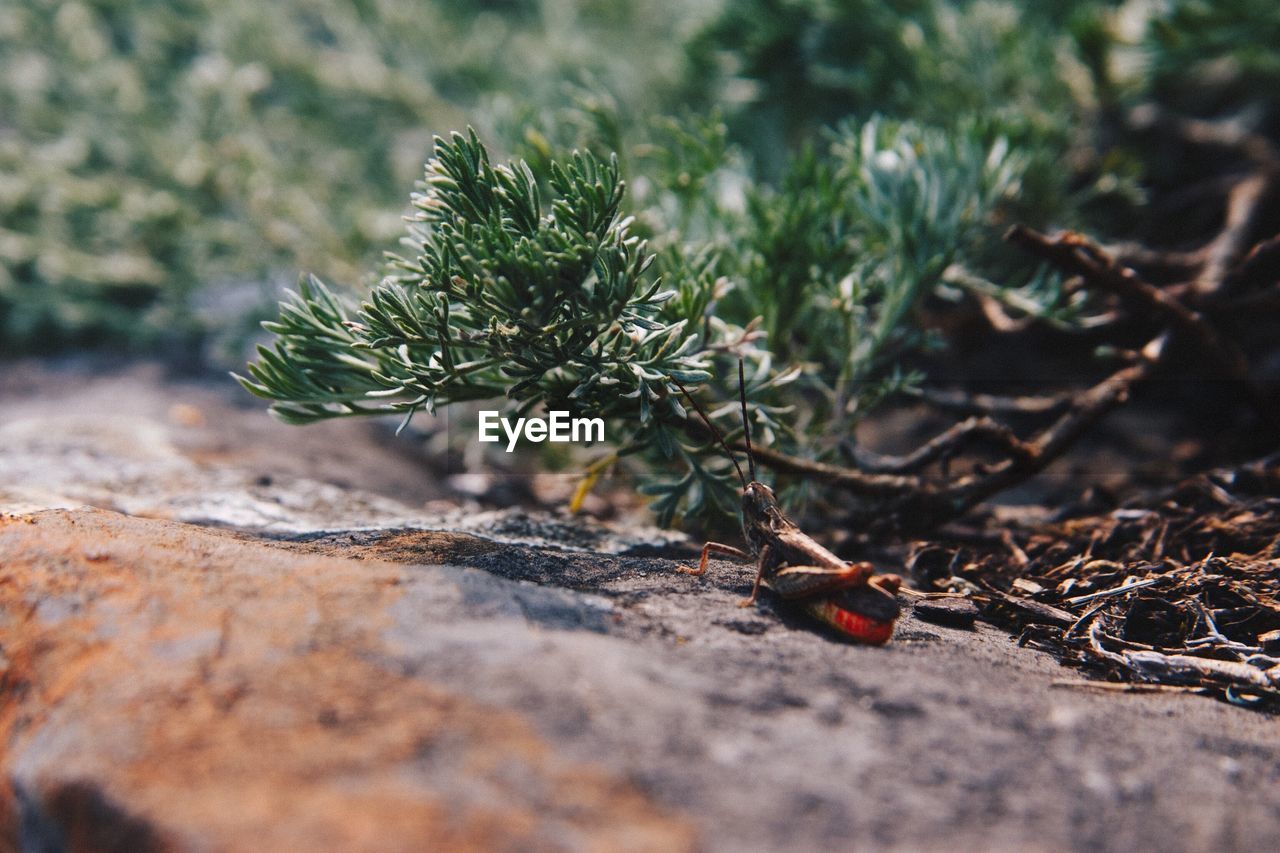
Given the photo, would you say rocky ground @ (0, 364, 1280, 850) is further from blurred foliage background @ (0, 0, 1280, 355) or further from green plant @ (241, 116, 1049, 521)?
blurred foliage background @ (0, 0, 1280, 355)

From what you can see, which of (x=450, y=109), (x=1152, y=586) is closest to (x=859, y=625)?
(x=1152, y=586)

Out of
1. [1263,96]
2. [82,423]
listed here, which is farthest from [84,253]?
[1263,96]

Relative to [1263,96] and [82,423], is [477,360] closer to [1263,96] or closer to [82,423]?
[82,423]

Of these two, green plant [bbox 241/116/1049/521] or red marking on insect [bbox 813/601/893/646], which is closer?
red marking on insect [bbox 813/601/893/646]

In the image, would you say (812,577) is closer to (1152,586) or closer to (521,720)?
(521,720)

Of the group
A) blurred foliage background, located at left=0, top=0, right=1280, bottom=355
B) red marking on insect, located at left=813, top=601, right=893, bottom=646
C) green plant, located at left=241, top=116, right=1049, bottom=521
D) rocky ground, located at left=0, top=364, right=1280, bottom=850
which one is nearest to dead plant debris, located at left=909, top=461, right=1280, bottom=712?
rocky ground, located at left=0, top=364, right=1280, bottom=850

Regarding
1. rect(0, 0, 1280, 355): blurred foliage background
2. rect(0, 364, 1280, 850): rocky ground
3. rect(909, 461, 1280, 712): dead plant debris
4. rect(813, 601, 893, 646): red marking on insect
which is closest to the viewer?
rect(0, 364, 1280, 850): rocky ground

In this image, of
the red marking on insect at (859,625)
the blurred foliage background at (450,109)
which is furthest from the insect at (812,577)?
the blurred foliage background at (450,109)
